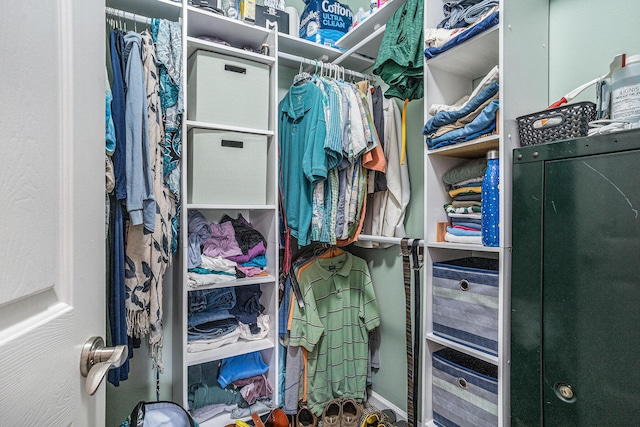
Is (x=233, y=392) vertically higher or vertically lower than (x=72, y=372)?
lower

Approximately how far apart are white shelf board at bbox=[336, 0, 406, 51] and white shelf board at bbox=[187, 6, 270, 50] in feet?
1.67

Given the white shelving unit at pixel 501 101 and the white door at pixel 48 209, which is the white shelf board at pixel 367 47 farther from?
the white door at pixel 48 209

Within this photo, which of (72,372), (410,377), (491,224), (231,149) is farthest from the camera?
(231,149)

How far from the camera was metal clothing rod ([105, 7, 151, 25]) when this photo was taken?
4.78 feet

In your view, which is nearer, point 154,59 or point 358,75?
point 154,59

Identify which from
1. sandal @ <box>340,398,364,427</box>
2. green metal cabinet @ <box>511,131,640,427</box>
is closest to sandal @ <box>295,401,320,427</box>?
sandal @ <box>340,398,364,427</box>

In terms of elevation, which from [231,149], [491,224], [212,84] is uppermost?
[212,84]

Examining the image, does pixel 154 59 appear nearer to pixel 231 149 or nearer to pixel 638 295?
pixel 231 149

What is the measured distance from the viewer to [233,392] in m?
1.83

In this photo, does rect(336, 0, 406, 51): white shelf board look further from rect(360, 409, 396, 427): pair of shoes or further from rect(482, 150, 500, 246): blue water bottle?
rect(360, 409, 396, 427): pair of shoes

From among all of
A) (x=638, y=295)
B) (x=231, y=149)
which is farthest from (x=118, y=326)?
(x=638, y=295)

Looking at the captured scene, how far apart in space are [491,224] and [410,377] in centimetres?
84

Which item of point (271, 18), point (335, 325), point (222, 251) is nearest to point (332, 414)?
point (335, 325)

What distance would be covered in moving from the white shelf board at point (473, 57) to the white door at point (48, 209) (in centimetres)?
121
